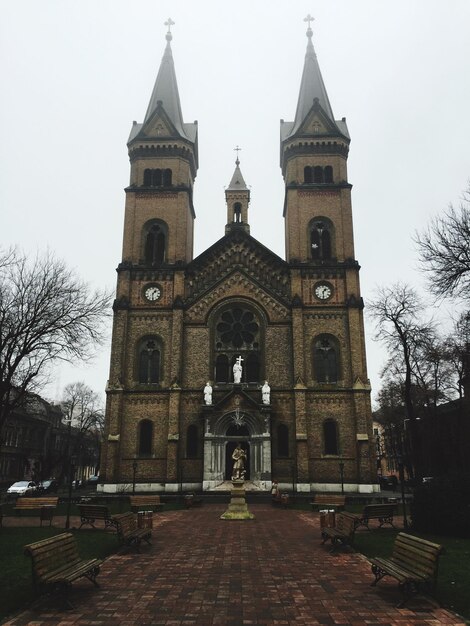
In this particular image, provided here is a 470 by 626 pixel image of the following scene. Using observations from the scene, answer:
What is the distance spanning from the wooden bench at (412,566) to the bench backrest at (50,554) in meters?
5.43

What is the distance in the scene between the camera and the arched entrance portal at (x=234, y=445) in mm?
31703

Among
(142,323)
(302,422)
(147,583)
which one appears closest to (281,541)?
(147,583)

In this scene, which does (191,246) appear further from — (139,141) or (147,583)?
(147,583)

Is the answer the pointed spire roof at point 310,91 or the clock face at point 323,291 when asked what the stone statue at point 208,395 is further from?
the pointed spire roof at point 310,91

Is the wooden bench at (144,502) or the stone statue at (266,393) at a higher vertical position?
the stone statue at (266,393)

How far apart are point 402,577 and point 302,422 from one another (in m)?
24.6

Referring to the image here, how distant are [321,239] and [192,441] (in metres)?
16.9

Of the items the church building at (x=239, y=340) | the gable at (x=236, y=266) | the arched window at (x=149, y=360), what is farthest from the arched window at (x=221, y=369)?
the gable at (x=236, y=266)

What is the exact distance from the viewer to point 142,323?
3547 cm

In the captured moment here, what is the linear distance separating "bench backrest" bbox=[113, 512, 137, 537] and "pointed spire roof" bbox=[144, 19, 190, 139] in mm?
33418

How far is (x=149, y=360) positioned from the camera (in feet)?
115

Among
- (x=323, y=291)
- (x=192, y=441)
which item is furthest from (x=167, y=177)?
(x=192, y=441)

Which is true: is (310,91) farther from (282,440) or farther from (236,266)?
(282,440)

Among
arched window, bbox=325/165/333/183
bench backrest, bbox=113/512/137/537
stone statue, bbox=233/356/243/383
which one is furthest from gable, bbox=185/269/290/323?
bench backrest, bbox=113/512/137/537
